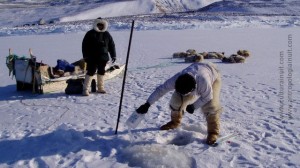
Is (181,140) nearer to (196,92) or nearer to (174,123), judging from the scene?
(174,123)

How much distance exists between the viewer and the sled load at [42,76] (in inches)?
327

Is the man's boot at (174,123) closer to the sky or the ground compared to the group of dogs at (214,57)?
closer to the ground

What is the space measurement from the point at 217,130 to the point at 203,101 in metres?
0.58

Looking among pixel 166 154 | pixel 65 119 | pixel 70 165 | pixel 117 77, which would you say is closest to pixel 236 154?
pixel 166 154

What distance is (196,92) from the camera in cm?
516

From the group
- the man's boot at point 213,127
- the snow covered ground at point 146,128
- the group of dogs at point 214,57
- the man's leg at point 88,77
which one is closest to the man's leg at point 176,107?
the snow covered ground at point 146,128

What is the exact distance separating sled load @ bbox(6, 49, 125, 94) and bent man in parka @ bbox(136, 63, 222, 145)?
3414 mm

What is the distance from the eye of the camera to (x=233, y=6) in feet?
190

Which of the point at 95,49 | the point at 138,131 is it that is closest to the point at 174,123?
the point at 138,131

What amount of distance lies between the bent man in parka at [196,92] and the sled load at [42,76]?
11.2 ft

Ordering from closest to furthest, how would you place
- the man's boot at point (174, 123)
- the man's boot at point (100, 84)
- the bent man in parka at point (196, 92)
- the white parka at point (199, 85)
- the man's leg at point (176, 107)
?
the bent man in parka at point (196, 92), the white parka at point (199, 85), the man's leg at point (176, 107), the man's boot at point (174, 123), the man's boot at point (100, 84)

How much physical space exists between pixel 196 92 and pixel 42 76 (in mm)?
4120

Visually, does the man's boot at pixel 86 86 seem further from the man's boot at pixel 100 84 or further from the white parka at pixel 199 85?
the white parka at pixel 199 85

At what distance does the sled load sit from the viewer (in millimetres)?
8297
